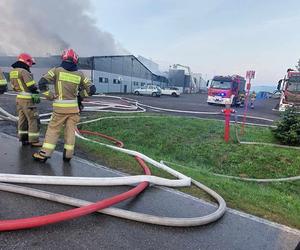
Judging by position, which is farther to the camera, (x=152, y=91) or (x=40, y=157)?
(x=152, y=91)

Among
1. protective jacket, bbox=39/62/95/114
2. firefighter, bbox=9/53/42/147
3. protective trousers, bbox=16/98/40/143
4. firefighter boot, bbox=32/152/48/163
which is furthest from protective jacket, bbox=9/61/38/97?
firefighter boot, bbox=32/152/48/163

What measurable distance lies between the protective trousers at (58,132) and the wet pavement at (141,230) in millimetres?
1099

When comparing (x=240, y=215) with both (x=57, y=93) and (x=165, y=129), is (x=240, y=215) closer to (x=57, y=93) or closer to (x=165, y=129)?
(x=57, y=93)

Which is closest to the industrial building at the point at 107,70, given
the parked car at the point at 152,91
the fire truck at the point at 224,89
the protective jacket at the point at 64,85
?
the parked car at the point at 152,91

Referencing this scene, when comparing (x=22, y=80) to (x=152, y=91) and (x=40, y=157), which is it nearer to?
(x=40, y=157)

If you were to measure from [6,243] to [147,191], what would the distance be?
70.7 inches

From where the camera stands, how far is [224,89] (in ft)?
71.4

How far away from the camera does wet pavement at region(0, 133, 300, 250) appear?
7.80 ft

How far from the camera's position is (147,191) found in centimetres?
361

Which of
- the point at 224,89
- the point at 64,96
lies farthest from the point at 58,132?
the point at 224,89

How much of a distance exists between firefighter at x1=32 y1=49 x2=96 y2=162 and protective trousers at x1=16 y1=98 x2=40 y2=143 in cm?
100

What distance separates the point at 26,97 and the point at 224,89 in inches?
738

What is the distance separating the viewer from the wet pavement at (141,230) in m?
2.38

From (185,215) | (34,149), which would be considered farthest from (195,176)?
(34,149)
